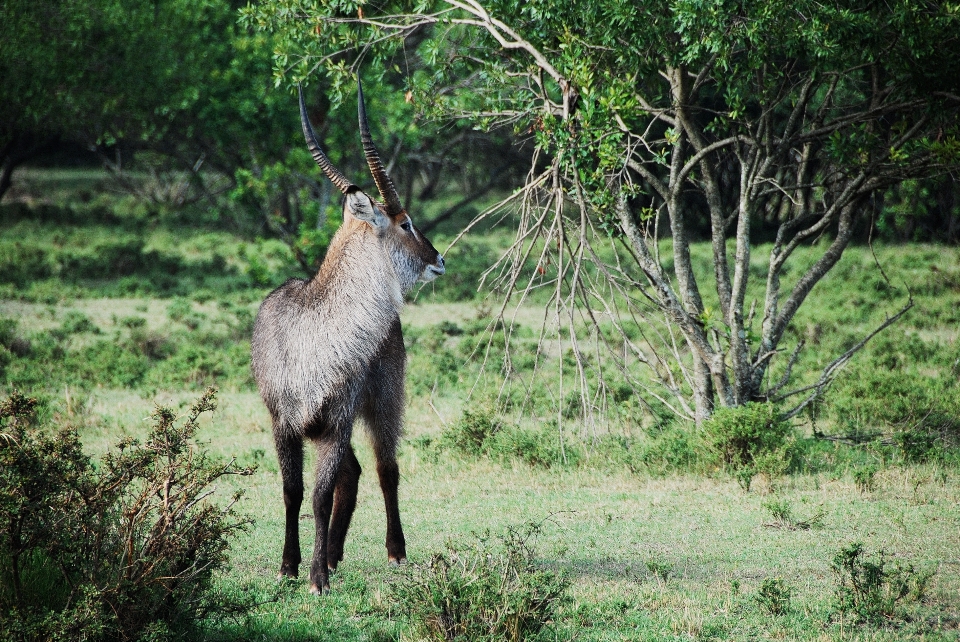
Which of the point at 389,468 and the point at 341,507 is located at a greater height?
the point at 389,468

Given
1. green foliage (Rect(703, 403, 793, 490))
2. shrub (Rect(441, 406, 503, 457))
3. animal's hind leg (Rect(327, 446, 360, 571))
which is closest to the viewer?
animal's hind leg (Rect(327, 446, 360, 571))

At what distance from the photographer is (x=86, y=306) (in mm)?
16516

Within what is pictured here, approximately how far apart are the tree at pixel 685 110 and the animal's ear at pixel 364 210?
1.15m

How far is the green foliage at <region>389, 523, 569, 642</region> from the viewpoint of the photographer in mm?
4473

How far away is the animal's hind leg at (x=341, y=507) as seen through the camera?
5887mm

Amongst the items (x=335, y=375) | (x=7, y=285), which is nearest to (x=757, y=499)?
(x=335, y=375)

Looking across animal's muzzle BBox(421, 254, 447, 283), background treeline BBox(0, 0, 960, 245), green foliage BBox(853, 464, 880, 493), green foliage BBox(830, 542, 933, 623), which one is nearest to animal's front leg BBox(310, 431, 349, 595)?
animal's muzzle BBox(421, 254, 447, 283)

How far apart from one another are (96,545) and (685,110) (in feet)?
19.8

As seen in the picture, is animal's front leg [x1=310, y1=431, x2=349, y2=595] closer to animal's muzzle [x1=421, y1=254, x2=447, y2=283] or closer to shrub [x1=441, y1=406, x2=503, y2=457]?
animal's muzzle [x1=421, y1=254, x2=447, y2=283]

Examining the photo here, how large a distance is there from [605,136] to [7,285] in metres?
13.8

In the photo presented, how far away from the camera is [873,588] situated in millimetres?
4938

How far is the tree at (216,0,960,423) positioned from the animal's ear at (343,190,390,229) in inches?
45.3

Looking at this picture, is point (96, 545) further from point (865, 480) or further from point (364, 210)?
point (865, 480)

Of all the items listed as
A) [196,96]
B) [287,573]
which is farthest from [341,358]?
[196,96]
